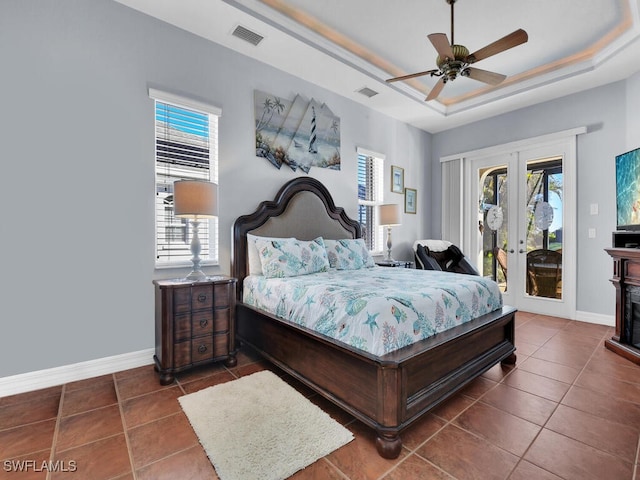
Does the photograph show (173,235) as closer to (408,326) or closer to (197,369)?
(197,369)

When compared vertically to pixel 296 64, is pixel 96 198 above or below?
below

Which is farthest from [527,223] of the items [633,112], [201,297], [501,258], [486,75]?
[201,297]

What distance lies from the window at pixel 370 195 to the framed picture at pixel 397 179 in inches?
10.2

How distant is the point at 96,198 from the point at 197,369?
1.59m

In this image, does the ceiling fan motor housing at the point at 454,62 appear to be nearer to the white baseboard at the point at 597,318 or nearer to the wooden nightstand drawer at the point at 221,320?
the wooden nightstand drawer at the point at 221,320

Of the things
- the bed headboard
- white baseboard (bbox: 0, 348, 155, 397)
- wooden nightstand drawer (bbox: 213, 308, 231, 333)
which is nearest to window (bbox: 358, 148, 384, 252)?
the bed headboard

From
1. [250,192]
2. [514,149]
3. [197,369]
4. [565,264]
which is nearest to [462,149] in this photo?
[514,149]

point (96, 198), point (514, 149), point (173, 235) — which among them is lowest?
point (173, 235)

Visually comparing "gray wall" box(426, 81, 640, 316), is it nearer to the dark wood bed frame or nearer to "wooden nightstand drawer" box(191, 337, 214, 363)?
the dark wood bed frame

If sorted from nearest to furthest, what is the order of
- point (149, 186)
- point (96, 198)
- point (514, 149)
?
point (96, 198) < point (149, 186) < point (514, 149)

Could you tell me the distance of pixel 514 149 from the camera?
466 cm

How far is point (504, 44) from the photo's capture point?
7.70ft

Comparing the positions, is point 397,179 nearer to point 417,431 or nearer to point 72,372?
point 417,431

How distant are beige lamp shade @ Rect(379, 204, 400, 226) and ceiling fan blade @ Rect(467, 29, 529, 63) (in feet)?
6.96
